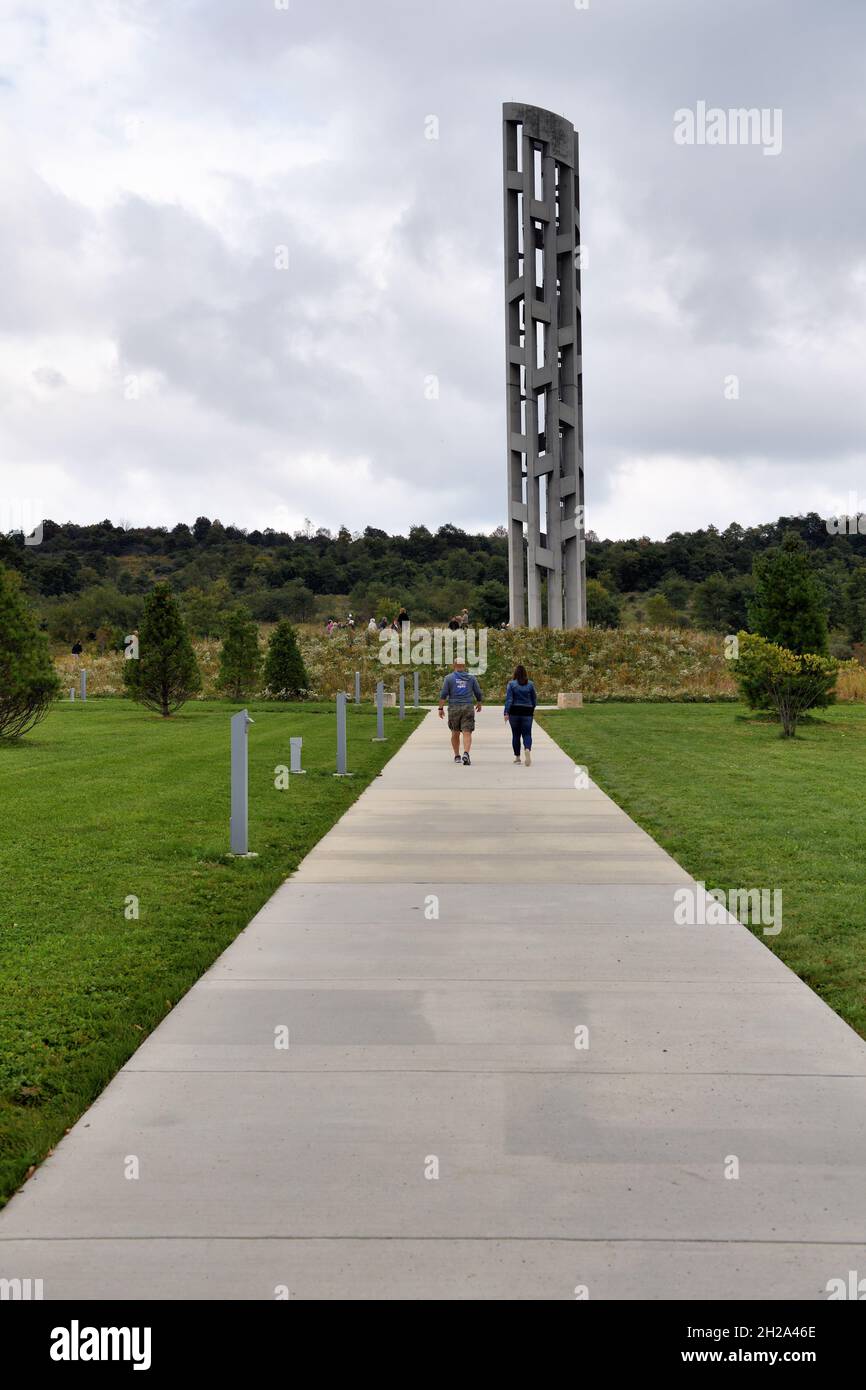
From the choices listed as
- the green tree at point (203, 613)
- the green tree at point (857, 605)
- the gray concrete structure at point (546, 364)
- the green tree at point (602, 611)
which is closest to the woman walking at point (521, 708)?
the gray concrete structure at point (546, 364)

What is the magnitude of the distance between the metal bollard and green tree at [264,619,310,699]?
30.5 metres

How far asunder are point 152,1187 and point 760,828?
30.0 feet

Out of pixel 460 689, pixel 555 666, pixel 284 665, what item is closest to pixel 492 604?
pixel 555 666

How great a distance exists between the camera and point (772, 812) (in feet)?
43.4

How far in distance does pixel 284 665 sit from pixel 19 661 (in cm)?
2012

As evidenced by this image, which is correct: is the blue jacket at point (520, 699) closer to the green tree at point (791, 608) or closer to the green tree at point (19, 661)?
the green tree at point (19, 661)

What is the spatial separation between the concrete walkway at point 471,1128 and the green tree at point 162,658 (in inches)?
940

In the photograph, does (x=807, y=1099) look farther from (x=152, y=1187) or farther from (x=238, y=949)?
(x=238, y=949)

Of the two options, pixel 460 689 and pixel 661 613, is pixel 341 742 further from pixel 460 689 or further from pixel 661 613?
pixel 661 613

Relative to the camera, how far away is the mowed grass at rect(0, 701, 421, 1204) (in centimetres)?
518

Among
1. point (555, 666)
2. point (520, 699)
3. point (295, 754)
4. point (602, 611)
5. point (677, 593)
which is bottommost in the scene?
point (295, 754)

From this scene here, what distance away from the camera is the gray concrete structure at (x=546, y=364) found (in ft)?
168

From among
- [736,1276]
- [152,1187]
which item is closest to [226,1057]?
[152,1187]

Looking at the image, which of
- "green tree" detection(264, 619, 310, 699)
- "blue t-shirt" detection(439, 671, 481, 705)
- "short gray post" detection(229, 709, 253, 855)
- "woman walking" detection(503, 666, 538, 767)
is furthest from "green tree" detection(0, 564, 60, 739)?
"green tree" detection(264, 619, 310, 699)
